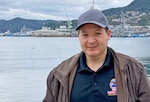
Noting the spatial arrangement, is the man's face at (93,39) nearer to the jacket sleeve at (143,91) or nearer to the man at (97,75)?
the man at (97,75)

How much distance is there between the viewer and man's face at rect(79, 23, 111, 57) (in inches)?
137

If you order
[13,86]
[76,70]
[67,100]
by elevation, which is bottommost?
[13,86]

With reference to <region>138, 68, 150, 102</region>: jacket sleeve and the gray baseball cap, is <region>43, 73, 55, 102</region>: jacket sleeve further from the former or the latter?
<region>138, 68, 150, 102</region>: jacket sleeve

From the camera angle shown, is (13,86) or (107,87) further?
(13,86)

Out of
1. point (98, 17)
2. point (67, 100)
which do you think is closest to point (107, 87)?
point (67, 100)

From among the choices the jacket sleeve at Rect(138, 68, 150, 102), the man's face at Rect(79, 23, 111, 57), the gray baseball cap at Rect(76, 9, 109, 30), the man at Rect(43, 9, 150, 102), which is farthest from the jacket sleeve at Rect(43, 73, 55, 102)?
the jacket sleeve at Rect(138, 68, 150, 102)

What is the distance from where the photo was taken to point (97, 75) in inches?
139

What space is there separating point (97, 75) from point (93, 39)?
0.98 ft

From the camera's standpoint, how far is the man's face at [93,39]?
3.48 meters

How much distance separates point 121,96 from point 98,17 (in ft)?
2.17

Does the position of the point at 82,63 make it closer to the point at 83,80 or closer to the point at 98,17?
the point at 83,80

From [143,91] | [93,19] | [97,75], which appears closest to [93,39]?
[93,19]

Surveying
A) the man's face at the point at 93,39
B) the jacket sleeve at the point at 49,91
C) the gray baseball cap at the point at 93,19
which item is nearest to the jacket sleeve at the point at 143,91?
the man's face at the point at 93,39

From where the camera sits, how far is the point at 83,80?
11.6 ft
